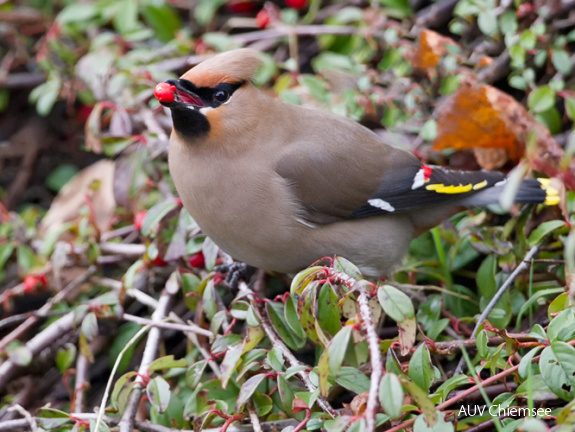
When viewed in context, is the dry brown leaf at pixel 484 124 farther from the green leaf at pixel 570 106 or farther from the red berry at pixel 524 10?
the red berry at pixel 524 10

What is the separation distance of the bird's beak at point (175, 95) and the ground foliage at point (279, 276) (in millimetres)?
562

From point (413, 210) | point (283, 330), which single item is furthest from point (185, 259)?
point (413, 210)

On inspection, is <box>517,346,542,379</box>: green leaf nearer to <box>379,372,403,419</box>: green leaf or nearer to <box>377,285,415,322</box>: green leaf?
<box>377,285,415,322</box>: green leaf

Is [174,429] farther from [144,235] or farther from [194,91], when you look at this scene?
[194,91]

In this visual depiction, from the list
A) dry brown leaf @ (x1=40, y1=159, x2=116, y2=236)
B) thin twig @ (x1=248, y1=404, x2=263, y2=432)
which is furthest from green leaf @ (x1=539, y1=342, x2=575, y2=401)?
dry brown leaf @ (x1=40, y1=159, x2=116, y2=236)

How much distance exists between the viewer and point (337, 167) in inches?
121

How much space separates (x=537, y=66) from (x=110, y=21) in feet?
9.00

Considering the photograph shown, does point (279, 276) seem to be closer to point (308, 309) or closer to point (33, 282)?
point (308, 309)

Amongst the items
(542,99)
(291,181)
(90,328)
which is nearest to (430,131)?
(542,99)

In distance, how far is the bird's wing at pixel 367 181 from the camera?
2.97m

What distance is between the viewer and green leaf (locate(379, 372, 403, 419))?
67.4 inches

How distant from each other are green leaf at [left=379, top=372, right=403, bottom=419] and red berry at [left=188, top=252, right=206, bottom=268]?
165cm

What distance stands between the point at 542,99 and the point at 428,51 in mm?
678

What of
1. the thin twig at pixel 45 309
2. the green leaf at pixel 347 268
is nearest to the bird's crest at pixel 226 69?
the green leaf at pixel 347 268
